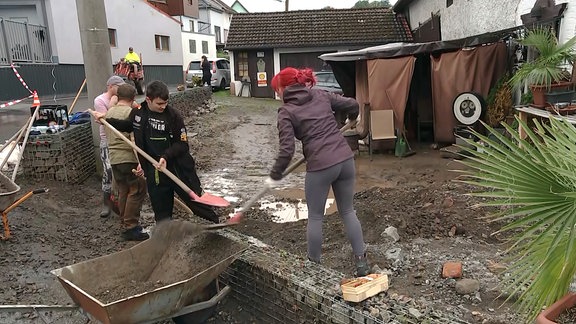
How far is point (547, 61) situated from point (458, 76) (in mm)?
3282

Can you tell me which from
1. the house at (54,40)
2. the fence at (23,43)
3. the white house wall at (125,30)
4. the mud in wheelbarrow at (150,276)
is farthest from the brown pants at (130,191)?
the white house wall at (125,30)

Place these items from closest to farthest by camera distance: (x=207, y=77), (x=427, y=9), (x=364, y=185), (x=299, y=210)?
(x=299, y=210)
(x=364, y=185)
(x=427, y=9)
(x=207, y=77)

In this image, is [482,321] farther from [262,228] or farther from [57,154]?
[57,154]

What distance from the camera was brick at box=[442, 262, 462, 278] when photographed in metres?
3.63

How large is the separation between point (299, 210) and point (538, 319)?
4379 mm

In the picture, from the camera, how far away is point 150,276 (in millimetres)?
3492

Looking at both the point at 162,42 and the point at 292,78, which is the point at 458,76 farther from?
the point at 162,42

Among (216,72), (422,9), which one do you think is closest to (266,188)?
(422,9)

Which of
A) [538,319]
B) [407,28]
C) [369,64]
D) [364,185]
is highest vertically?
[407,28]

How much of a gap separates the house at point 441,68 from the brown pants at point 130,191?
6.00 m

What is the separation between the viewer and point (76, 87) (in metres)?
18.6

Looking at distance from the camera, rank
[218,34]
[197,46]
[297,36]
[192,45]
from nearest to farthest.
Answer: [297,36] → [192,45] → [197,46] → [218,34]

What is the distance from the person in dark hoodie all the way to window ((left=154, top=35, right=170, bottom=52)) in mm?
23226

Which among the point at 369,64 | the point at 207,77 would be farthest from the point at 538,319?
the point at 207,77
